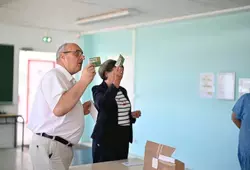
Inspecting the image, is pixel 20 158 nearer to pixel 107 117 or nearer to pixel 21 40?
pixel 21 40

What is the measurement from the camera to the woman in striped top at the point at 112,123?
3111mm

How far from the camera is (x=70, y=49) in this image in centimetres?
245

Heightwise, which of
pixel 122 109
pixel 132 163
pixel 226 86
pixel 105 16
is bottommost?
pixel 132 163

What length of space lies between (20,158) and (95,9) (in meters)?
2.95

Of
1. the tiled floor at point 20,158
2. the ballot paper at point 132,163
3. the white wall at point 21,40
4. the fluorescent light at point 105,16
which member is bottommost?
the tiled floor at point 20,158

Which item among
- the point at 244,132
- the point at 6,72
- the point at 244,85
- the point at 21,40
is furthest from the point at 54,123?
the point at 21,40

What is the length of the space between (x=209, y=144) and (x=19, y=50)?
4.33m

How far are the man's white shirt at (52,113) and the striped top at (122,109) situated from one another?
0.78m

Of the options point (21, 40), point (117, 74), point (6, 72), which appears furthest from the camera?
point (21, 40)

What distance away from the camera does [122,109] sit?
3.19m

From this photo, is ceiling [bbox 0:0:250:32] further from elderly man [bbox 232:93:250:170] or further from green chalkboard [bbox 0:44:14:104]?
elderly man [bbox 232:93:250:170]

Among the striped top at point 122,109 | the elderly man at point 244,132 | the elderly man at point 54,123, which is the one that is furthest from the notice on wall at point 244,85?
the elderly man at point 54,123

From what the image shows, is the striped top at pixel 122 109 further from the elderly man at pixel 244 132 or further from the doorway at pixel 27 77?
the doorway at pixel 27 77

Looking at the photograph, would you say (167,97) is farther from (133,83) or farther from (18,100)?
(18,100)
